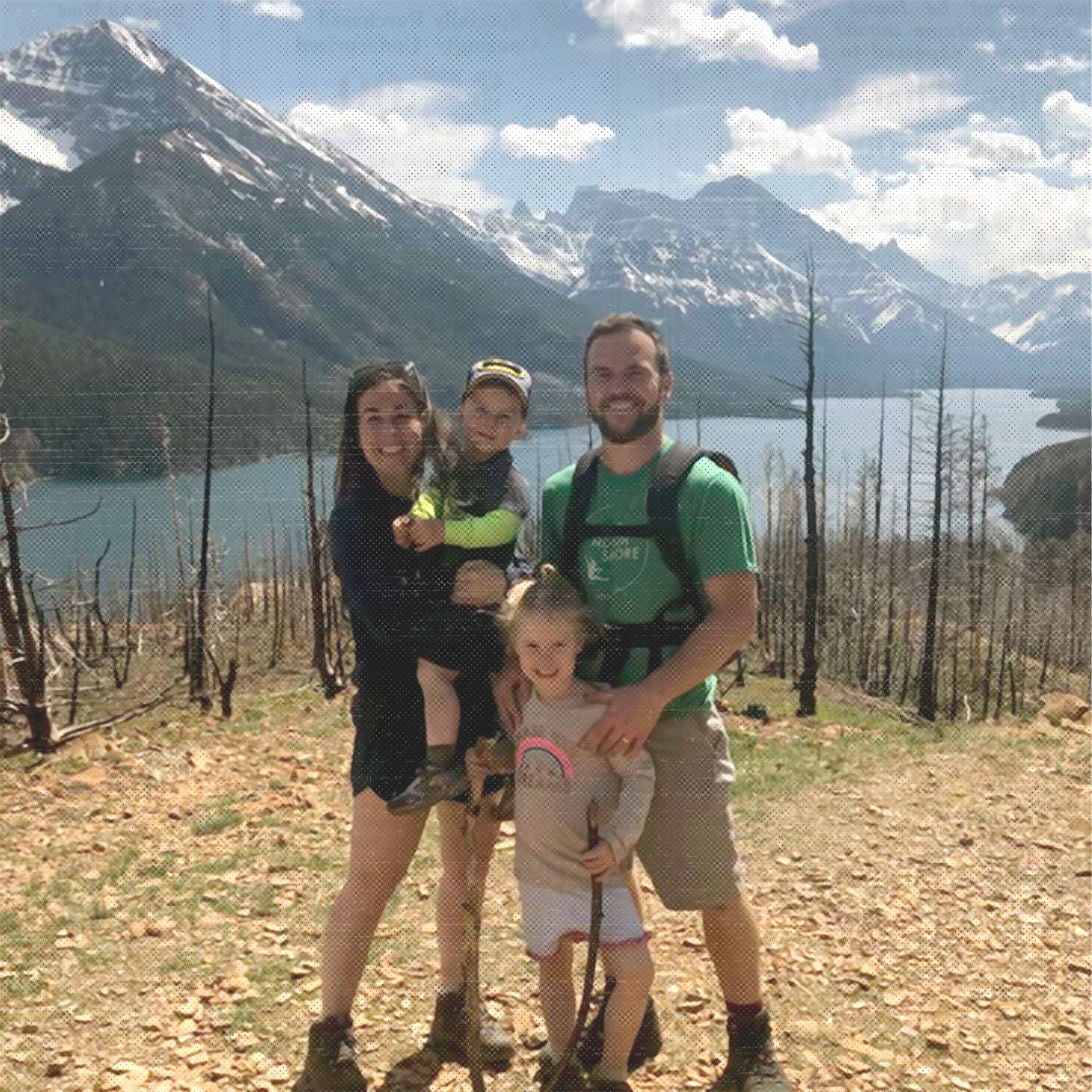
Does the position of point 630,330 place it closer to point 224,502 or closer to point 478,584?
point 478,584

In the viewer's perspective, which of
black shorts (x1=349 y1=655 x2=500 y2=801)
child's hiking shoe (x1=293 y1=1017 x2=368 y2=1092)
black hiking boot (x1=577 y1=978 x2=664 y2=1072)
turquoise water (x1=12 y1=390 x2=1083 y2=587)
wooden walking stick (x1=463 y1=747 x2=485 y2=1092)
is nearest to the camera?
wooden walking stick (x1=463 y1=747 x2=485 y2=1092)

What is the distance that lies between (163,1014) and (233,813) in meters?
3.28

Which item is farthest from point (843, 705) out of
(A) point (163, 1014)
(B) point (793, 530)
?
(B) point (793, 530)

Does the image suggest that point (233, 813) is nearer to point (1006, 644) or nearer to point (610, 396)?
point (610, 396)

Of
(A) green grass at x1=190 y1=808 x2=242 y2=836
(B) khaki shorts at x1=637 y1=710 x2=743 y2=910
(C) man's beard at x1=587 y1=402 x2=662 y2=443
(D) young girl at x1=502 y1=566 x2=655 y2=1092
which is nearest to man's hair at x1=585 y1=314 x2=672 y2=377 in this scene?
(C) man's beard at x1=587 y1=402 x2=662 y2=443

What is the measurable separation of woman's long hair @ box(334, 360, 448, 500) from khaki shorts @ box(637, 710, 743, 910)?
1175 mm

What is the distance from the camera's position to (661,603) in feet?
9.16

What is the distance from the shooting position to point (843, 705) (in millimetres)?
23234

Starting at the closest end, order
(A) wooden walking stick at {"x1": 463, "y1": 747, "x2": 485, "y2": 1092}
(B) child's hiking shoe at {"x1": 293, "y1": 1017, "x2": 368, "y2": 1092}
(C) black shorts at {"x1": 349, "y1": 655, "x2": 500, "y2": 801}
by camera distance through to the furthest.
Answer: (A) wooden walking stick at {"x1": 463, "y1": 747, "x2": 485, "y2": 1092}
(C) black shorts at {"x1": 349, "y1": 655, "x2": 500, "y2": 801}
(B) child's hiking shoe at {"x1": 293, "y1": 1017, "x2": 368, "y2": 1092}

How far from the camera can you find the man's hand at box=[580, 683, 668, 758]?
2.67 metres

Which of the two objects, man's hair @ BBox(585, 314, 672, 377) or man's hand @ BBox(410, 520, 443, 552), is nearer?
man's hair @ BBox(585, 314, 672, 377)

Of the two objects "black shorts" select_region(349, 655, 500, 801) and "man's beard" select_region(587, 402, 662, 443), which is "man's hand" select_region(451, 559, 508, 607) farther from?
"man's beard" select_region(587, 402, 662, 443)

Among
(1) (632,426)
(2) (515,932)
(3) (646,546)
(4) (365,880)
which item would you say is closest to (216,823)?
(2) (515,932)

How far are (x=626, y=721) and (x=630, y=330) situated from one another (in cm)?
114
